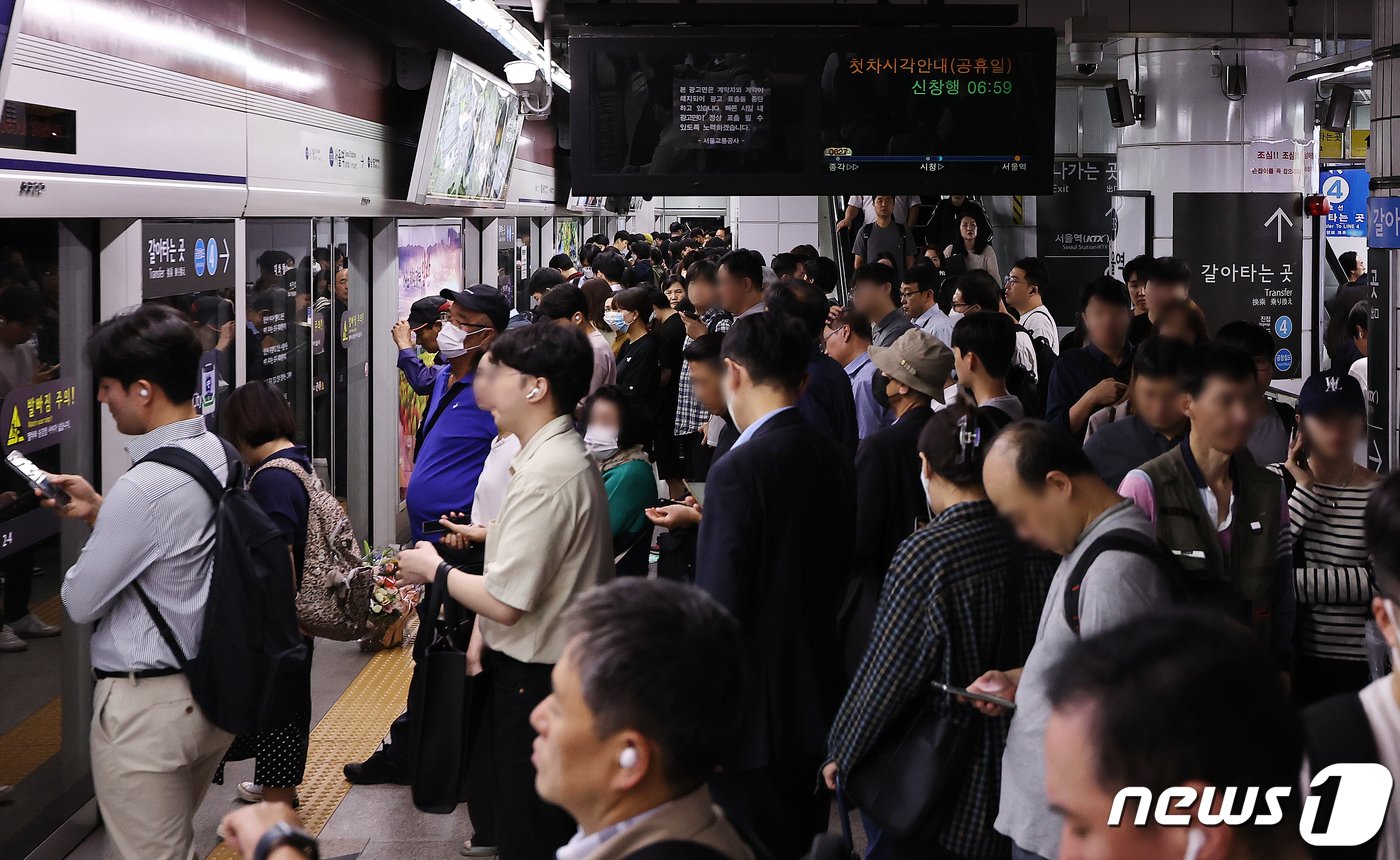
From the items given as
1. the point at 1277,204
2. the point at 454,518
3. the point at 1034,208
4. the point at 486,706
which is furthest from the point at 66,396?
the point at 1034,208

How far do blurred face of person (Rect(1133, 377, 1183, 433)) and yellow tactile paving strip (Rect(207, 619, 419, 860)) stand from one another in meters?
3.02

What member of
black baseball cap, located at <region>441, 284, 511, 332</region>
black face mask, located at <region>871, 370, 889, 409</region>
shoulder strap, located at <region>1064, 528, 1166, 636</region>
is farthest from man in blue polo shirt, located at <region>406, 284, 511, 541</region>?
shoulder strap, located at <region>1064, 528, 1166, 636</region>

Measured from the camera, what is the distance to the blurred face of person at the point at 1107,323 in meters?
5.57

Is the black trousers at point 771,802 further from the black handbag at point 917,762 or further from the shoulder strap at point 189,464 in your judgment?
the shoulder strap at point 189,464

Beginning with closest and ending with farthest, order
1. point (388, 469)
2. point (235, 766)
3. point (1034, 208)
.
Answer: point (235, 766), point (388, 469), point (1034, 208)

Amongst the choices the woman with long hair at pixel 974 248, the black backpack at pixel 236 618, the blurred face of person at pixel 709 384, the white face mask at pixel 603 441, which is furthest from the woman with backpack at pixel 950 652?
the woman with long hair at pixel 974 248

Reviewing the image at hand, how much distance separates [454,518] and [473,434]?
739 mm

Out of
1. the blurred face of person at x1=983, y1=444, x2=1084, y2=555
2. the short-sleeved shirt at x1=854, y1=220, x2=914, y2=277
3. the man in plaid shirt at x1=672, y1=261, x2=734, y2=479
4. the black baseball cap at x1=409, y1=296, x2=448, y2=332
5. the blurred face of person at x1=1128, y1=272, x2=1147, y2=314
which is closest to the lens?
the blurred face of person at x1=983, y1=444, x2=1084, y2=555

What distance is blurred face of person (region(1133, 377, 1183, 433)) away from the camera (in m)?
4.01

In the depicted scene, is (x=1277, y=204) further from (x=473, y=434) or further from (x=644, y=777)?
(x=644, y=777)

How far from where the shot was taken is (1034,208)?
16.5 metres

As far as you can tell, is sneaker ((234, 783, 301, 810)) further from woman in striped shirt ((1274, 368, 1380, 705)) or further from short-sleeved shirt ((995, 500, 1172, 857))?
woman in striped shirt ((1274, 368, 1380, 705))

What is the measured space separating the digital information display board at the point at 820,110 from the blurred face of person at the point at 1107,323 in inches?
39.1

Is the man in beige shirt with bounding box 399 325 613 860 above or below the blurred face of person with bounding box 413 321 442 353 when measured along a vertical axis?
below
